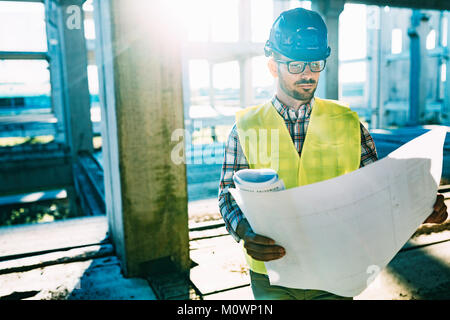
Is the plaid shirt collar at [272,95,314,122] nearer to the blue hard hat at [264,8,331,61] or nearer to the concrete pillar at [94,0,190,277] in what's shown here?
the blue hard hat at [264,8,331,61]

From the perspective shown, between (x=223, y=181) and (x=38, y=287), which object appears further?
(x=38, y=287)

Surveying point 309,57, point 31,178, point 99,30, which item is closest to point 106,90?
point 99,30

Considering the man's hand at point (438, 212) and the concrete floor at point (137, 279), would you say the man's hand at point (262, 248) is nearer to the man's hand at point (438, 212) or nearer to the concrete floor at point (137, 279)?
the man's hand at point (438, 212)

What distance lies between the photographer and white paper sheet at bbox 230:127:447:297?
1134 mm

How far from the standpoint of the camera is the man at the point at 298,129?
4.81 ft

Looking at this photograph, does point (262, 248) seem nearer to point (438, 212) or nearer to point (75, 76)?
point (438, 212)

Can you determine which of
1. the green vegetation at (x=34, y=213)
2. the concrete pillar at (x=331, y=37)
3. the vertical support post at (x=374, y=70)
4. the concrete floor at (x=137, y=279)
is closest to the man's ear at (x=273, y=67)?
the concrete floor at (x=137, y=279)

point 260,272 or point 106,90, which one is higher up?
point 106,90

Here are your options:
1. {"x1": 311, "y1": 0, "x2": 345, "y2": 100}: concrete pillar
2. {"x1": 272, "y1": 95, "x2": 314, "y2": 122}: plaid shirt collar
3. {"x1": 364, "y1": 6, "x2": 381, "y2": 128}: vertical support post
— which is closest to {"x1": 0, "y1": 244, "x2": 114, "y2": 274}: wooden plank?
{"x1": 272, "y1": 95, "x2": 314, "y2": 122}: plaid shirt collar

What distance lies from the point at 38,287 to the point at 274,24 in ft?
8.24

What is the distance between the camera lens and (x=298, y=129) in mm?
1573
